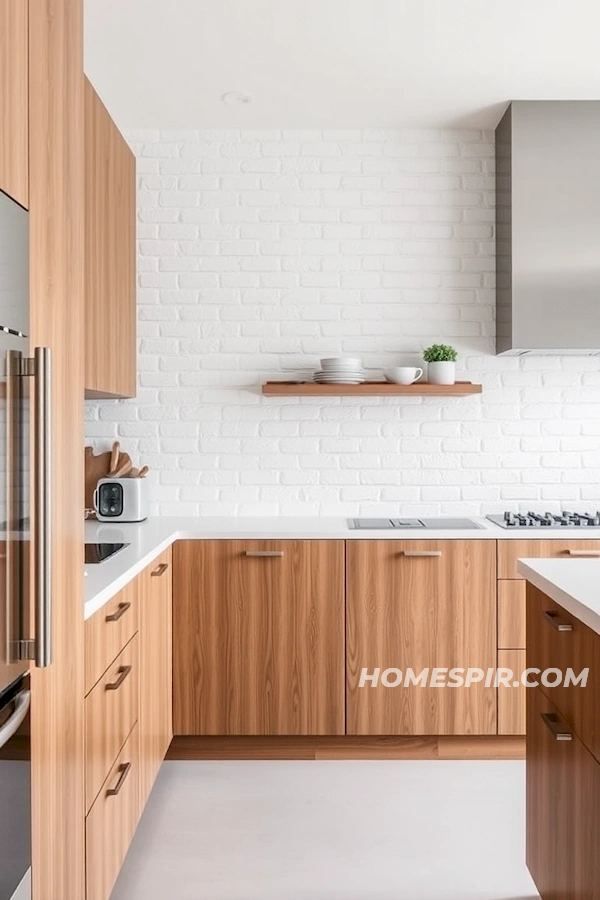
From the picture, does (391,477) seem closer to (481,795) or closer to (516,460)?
(516,460)

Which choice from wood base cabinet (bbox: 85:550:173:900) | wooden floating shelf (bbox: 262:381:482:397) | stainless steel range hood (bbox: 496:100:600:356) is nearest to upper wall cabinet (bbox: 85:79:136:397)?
wooden floating shelf (bbox: 262:381:482:397)

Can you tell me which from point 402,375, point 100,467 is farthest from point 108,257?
point 402,375

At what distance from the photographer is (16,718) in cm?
125

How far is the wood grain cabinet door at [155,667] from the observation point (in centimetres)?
244

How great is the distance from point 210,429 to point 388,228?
1.19 m

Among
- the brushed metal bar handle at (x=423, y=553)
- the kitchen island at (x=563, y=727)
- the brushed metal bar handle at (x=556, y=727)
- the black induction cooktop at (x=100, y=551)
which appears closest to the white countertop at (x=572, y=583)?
the kitchen island at (x=563, y=727)

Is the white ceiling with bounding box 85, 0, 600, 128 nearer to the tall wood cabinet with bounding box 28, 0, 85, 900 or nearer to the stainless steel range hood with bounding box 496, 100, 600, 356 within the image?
the stainless steel range hood with bounding box 496, 100, 600, 356

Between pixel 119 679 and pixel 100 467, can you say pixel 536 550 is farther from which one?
pixel 100 467

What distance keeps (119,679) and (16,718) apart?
0.83 m

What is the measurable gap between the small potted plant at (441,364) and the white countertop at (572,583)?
134cm

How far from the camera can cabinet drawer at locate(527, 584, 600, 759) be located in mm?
1553

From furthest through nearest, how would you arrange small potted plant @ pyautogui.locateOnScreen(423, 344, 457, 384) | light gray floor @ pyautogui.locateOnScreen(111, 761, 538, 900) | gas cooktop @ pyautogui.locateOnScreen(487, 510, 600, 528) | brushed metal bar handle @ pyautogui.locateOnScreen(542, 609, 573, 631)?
small potted plant @ pyautogui.locateOnScreen(423, 344, 457, 384), gas cooktop @ pyautogui.locateOnScreen(487, 510, 600, 528), light gray floor @ pyautogui.locateOnScreen(111, 761, 538, 900), brushed metal bar handle @ pyautogui.locateOnScreen(542, 609, 573, 631)

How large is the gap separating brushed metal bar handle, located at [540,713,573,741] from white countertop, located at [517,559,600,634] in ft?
0.91

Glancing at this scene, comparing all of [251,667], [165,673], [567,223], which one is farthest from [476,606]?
[567,223]
